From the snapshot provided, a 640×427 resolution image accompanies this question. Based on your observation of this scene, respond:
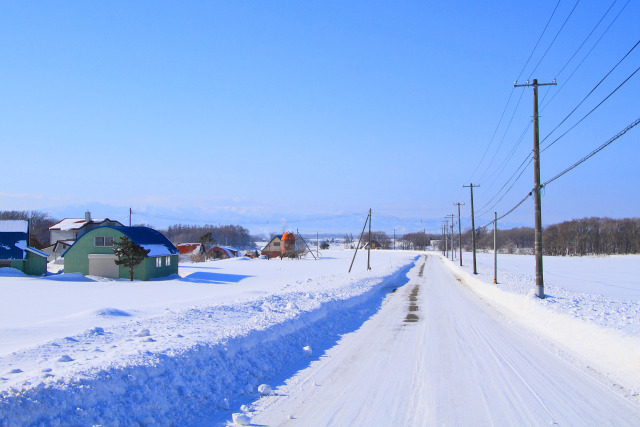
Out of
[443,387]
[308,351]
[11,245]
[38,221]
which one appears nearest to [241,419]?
[443,387]

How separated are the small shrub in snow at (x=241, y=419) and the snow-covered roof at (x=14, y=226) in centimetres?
4736

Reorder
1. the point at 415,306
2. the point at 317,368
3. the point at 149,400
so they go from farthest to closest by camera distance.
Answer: the point at 415,306
the point at 317,368
the point at 149,400

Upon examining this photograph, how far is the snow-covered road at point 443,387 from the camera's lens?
608 centimetres

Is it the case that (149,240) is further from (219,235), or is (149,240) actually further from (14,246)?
(219,235)

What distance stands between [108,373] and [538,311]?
1313 cm

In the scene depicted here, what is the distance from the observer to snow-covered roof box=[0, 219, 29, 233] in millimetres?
44094

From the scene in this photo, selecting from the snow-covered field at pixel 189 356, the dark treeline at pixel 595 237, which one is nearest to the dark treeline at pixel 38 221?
the snow-covered field at pixel 189 356

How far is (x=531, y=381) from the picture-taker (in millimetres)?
7871

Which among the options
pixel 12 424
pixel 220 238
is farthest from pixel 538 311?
pixel 220 238

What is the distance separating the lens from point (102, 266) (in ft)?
145

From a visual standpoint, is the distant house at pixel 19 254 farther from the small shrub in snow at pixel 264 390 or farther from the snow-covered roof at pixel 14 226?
the small shrub in snow at pixel 264 390

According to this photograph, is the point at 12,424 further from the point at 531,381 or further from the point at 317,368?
the point at 531,381

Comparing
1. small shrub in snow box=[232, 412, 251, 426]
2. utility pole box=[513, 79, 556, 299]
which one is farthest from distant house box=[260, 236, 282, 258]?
Result: small shrub in snow box=[232, 412, 251, 426]

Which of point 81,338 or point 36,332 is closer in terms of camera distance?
point 81,338
